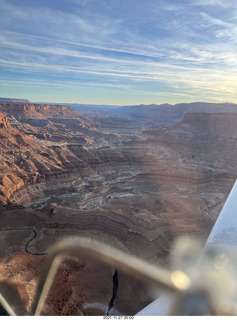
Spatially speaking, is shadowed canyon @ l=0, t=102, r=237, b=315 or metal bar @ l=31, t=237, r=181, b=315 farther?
metal bar @ l=31, t=237, r=181, b=315

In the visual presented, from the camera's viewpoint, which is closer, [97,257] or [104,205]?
[97,257]

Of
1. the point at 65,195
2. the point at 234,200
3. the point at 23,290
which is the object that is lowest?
the point at 65,195

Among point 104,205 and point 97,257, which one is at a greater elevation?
point 97,257

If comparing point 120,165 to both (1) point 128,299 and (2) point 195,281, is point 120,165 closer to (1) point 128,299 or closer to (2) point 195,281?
(1) point 128,299

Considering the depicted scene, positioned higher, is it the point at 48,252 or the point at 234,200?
the point at 234,200

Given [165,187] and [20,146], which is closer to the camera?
[165,187]

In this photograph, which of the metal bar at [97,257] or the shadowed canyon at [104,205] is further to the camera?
the metal bar at [97,257]

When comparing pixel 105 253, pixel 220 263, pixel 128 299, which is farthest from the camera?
pixel 105 253

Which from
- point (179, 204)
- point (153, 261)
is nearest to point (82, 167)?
point (179, 204)
